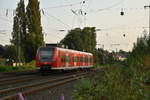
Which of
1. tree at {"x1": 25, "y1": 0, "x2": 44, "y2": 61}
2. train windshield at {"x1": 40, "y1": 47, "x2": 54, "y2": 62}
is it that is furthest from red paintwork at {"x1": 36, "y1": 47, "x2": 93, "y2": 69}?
tree at {"x1": 25, "y1": 0, "x2": 44, "y2": 61}

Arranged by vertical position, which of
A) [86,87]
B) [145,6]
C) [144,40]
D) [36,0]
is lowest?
[86,87]

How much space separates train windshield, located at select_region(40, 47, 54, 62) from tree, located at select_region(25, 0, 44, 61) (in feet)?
95.0

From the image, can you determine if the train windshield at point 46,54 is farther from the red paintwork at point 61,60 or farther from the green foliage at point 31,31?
the green foliage at point 31,31

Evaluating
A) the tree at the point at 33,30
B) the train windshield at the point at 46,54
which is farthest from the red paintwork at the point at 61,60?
the tree at the point at 33,30

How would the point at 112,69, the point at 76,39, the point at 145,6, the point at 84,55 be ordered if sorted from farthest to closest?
the point at 76,39 < the point at 84,55 < the point at 145,6 < the point at 112,69

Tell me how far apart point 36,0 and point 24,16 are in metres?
4.11

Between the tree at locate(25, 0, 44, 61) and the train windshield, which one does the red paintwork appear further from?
the tree at locate(25, 0, 44, 61)

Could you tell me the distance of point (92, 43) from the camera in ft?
355

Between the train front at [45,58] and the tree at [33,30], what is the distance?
95.0ft

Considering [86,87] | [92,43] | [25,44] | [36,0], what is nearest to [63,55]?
[86,87]

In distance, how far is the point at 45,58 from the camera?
3209 cm

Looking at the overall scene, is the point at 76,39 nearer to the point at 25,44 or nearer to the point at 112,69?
the point at 25,44

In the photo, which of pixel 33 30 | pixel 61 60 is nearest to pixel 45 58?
pixel 61 60

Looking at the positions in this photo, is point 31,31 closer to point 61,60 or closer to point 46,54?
point 61,60
